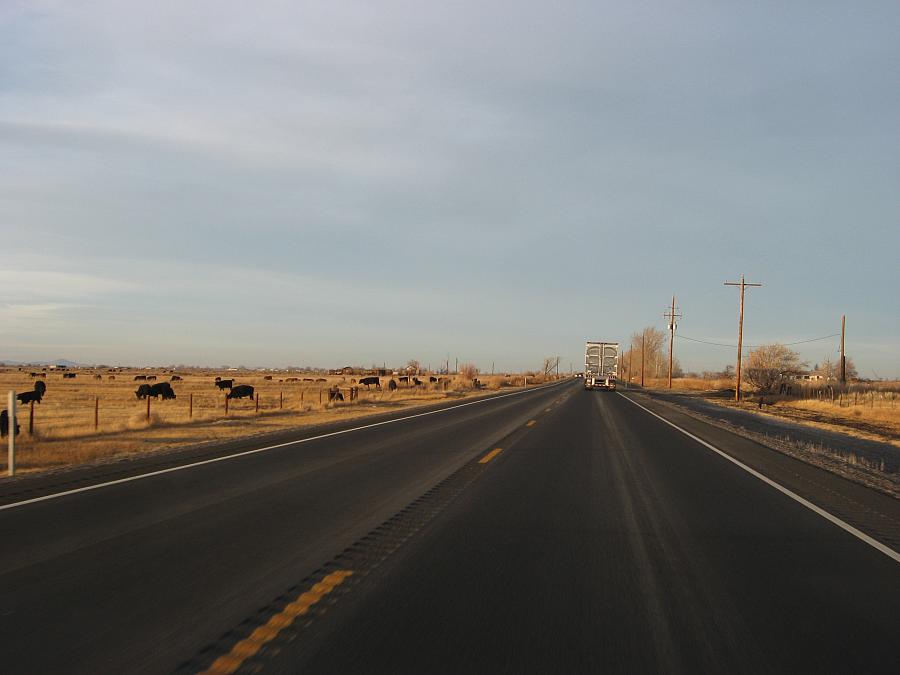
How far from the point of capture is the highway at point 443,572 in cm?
411

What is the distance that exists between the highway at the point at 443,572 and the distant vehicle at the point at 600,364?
1962 inches

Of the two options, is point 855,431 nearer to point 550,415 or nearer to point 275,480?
point 550,415

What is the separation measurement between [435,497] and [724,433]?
14819 mm

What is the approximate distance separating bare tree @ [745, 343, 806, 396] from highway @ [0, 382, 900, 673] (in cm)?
5553

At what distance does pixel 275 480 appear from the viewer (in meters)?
10.4

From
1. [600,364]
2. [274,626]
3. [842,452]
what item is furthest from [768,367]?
[274,626]

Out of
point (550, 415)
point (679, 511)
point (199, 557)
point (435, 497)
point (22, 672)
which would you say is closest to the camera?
point (22, 672)

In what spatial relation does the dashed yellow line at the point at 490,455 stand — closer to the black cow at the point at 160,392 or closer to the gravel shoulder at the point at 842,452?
the gravel shoulder at the point at 842,452

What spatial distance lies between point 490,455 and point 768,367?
60.7m

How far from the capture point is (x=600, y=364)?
60844 millimetres

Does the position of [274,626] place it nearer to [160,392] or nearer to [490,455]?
[490,455]

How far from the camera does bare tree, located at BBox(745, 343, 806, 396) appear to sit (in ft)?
203

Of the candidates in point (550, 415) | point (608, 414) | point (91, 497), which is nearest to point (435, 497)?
point (91, 497)

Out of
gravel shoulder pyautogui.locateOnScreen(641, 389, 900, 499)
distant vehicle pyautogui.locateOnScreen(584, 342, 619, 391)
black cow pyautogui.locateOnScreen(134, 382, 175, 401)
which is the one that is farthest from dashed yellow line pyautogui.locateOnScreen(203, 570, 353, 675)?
distant vehicle pyautogui.locateOnScreen(584, 342, 619, 391)
